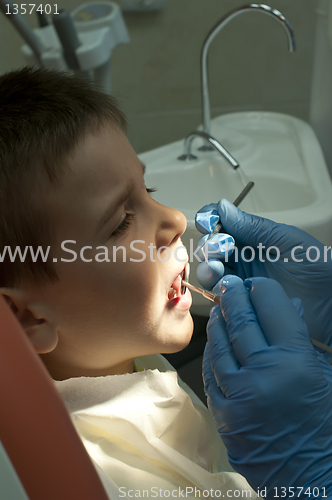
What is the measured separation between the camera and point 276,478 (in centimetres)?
63

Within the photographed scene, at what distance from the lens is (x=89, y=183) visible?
61cm

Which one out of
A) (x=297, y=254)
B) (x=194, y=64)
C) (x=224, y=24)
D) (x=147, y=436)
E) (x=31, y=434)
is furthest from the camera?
(x=194, y=64)

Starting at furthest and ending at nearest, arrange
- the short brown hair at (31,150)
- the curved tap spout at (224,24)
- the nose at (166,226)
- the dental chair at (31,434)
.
Result: the curved tap spout at (224,24) < the nose at (166,226) < the short brown hair at (31,150) < the dental chair at (31,434)

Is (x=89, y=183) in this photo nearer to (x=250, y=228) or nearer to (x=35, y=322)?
(x=35, y=322)

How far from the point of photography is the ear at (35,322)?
62cm

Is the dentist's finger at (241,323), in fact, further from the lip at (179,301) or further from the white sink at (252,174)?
the white sink at (252,174)

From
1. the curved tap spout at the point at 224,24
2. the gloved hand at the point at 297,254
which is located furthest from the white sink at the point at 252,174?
the gloved hand at the point at 297,254

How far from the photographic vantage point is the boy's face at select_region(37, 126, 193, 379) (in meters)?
0.61

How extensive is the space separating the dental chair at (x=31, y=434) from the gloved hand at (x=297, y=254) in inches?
24.8

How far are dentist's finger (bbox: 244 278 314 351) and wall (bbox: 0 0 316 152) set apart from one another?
1428mm

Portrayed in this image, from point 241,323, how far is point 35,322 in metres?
0.31

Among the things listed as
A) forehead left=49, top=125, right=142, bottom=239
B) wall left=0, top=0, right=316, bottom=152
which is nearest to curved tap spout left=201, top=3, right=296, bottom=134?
wall left=0, top=0, right=316, bottom=152

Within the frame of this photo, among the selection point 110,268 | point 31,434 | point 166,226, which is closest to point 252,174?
point 166,226

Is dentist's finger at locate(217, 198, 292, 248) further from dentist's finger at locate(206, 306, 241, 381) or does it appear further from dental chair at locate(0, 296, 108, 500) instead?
dental chair at locate(0, 296, 108, 500)
